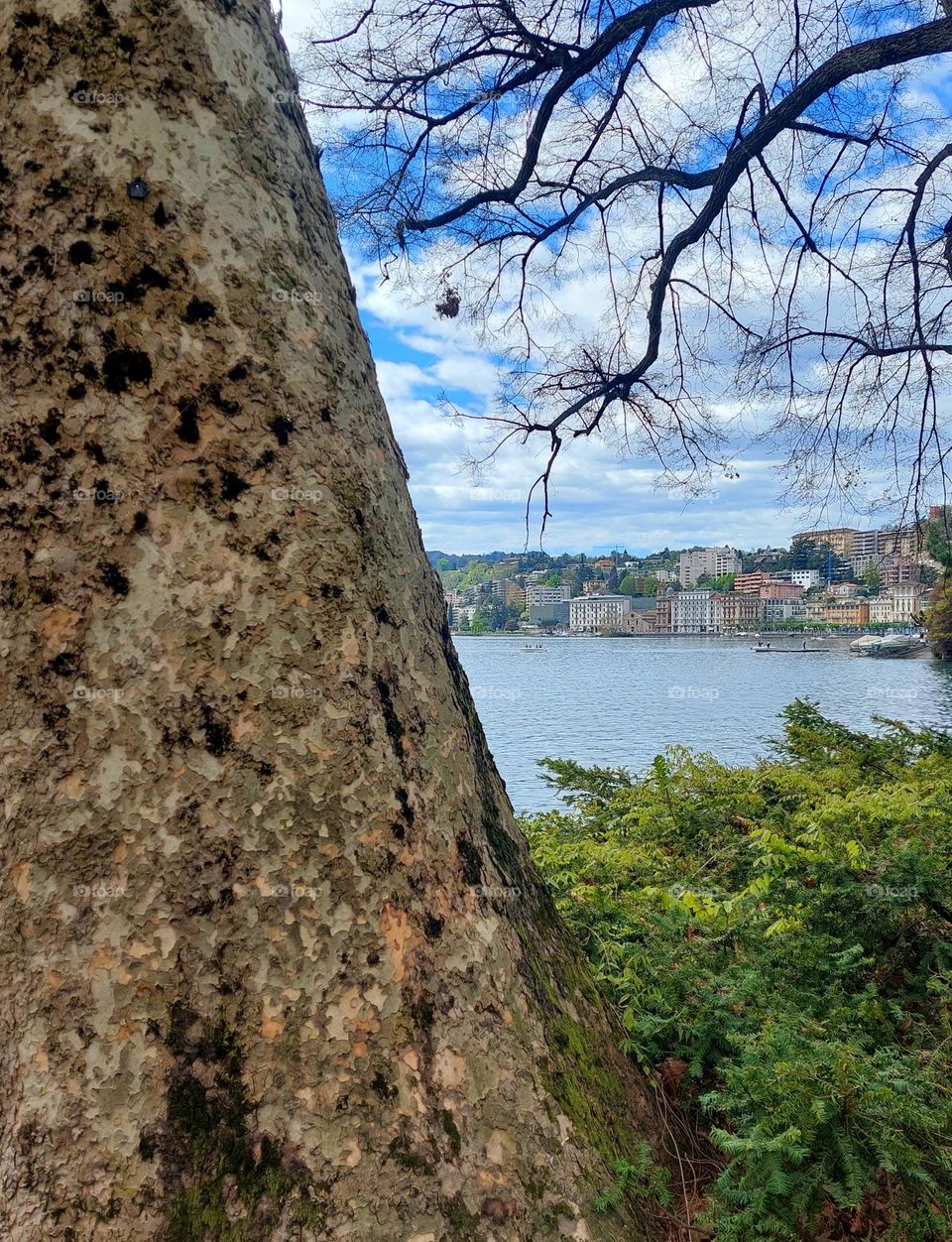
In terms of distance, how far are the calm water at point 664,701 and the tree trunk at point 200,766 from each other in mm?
5103

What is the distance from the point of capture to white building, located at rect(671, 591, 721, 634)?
76.9 m

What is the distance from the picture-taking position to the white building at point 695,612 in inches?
3027

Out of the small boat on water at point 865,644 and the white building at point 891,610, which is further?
the small boat on water at point 865,644

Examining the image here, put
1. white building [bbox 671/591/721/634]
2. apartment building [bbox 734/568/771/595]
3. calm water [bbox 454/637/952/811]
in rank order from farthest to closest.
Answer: white building [bbox 671/591/721/634] → apartment building [bbox 734/568/771/595] → calm water [bbox 454/637/952/811]

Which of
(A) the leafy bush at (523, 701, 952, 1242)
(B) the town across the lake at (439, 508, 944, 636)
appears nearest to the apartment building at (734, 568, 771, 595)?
(B) the town across the lake at (439, 508, 944, 636)

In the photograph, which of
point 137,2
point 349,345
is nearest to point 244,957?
point 349,345

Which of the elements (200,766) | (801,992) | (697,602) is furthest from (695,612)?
(200,766)

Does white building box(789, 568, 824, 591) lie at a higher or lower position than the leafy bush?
higher

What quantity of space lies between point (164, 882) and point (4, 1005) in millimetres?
342

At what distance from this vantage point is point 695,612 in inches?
3051

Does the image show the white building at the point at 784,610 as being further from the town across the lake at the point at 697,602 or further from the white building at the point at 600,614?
the white building at the point at 600,614

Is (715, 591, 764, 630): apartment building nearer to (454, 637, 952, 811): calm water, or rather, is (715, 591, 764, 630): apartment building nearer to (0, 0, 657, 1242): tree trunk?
(454, 637, 952, 811): calm water

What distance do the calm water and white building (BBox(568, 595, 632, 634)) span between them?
44.8ft

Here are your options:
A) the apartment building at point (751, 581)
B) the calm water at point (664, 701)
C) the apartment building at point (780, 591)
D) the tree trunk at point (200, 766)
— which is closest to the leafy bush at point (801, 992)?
the tree trunk at point (200, 766)
